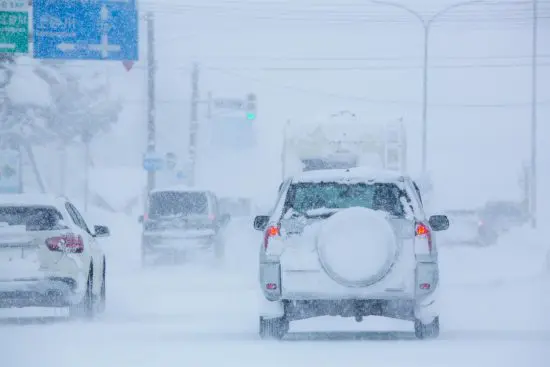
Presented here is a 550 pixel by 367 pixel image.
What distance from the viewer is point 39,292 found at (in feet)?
49.6

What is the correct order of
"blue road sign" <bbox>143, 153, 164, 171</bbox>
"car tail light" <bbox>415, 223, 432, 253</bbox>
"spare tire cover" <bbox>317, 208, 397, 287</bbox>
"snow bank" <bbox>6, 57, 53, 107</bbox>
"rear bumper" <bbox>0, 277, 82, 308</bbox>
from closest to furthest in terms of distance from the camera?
"spare tire cover" <bbox>317, 208, 397, 287</bbox> → "car tail light" <bbox>415, 223, 432, 253</bbox> → "rear bumper" <bbox>0, 277, 82, 308</bbox> → "blue road sign" <bbox>143, 153, 164, 171</bbox> → "snow bank" <bbox>6, 57, 53, 107</bbox>

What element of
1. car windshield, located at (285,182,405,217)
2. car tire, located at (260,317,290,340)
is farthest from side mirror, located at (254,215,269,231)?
car tire, located at (260,317,290,340)

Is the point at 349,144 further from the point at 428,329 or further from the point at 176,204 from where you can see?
the point at 428,329

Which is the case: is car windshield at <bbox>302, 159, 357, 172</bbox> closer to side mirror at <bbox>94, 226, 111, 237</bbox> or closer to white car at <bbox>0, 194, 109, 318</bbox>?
side mirror at <bbox>94, 226, 111, 237</bbox>

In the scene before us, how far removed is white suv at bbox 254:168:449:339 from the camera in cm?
1197

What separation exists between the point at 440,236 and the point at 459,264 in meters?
5.93

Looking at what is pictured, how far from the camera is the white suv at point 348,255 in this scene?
11969mm

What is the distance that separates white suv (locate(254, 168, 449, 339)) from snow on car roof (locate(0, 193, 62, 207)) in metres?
3.45

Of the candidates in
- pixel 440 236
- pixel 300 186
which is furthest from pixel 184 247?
pixel 300 186

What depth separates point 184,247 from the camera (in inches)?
1101

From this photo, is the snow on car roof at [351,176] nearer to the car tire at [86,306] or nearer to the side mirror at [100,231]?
the car tire at [86,306]

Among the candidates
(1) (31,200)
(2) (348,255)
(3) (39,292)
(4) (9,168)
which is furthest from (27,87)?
(2) (348,255)

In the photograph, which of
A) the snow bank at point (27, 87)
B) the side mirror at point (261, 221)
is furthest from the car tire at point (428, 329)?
the snow bank at point (27, 87)

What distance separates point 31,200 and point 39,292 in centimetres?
121
